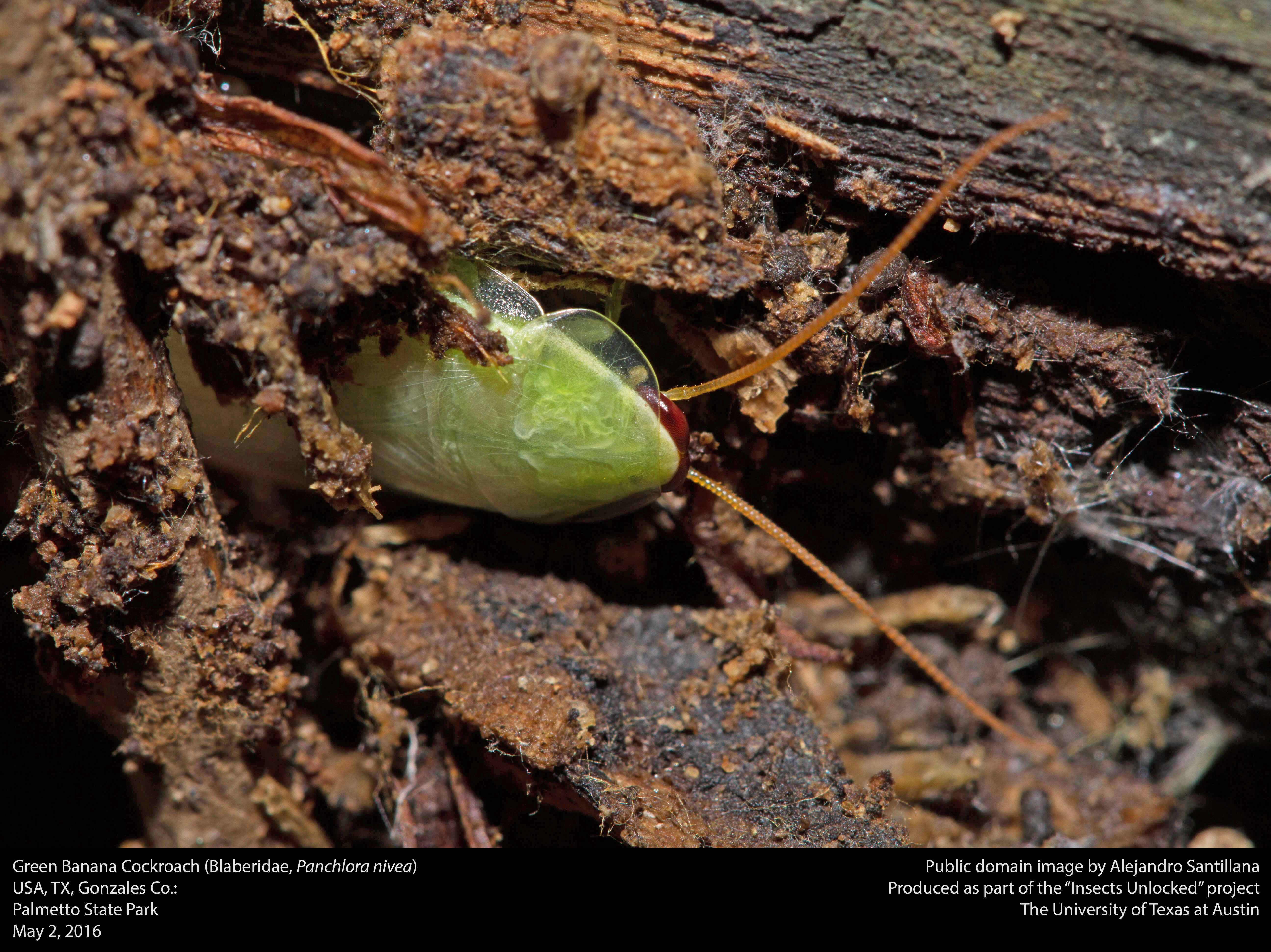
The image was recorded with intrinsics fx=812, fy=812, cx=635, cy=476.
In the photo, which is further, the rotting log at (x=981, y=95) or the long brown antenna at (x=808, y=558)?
the long brown antenna at (x=808, y=558)

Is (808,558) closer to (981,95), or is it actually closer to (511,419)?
(511,419)

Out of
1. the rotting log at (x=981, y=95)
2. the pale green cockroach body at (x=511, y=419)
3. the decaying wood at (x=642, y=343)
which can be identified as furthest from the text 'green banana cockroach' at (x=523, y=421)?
the rotting log at (x=981, y=95)

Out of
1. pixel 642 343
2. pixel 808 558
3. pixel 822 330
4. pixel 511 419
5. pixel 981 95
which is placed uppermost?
pixel 981 95

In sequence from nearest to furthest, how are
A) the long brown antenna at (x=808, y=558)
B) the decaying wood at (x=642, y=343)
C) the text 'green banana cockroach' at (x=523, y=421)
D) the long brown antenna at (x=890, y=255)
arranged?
1. the decaying wood at (x=642, y=343)
2. the long brown antenna at (x=890, y=255)
3. the text 'green banana cockroach' at (x=523, y=421)
4. the long brown antenna at (x=808, y=558)

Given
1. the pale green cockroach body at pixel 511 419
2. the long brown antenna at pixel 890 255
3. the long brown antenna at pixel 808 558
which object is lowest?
the long brown antenna at pixel 808 558

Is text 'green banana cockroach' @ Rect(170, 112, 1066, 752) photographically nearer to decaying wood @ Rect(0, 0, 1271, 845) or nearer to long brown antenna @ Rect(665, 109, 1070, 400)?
long brown antenna @ Rect(665, 109, 1070, 400)

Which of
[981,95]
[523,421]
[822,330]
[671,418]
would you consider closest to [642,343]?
[671,418]

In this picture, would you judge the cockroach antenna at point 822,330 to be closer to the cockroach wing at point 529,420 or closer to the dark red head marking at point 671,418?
A: the dark red head marking at point 671,418
